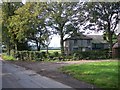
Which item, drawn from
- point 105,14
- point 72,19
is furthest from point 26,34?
point 105,14

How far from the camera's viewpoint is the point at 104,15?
197 ft

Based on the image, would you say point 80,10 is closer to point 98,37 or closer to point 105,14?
point 105,14

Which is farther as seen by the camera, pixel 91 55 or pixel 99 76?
pixel 91 55

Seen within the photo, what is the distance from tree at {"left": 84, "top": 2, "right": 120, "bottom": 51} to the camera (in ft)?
193

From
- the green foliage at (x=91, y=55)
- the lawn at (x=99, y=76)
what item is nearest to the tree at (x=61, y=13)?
the green foliage at (x=91, y=55)

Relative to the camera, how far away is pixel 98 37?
330 ft

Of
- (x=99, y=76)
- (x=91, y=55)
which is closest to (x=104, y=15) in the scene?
(x=91, y=55)

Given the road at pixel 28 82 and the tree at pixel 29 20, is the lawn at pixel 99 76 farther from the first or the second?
the tree at pixel 29 20

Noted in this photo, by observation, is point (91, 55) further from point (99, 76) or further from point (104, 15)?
point (99, 76)

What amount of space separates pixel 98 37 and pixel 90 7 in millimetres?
44380

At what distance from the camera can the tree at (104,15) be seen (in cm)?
5873

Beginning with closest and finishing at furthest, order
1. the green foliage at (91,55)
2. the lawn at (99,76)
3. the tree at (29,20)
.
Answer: the lawn at (99,76), the green foliage at (91,55), the tree at (29,20)

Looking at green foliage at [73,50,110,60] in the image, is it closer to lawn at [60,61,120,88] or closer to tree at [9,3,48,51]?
tree at [9,3,48,51]

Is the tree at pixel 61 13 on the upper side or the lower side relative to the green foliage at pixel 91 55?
upper
